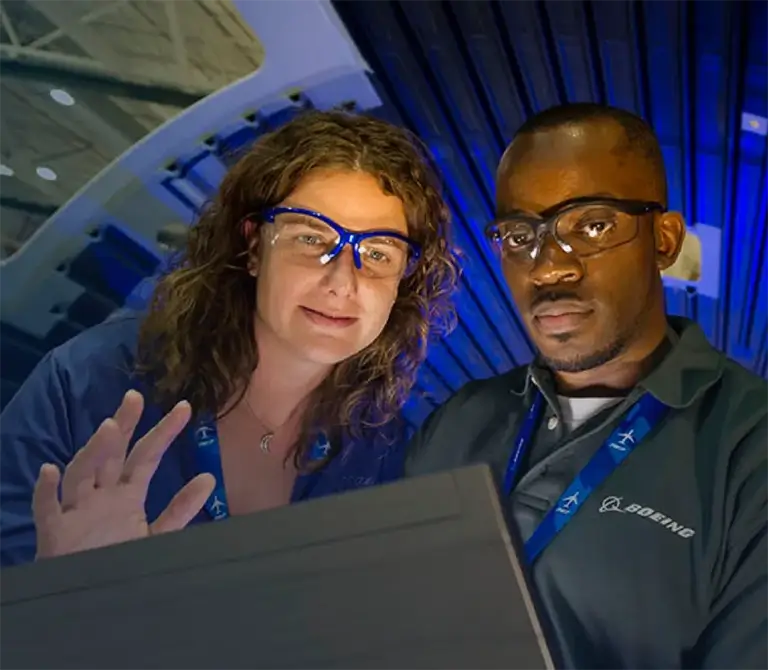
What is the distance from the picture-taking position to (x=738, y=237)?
1.63 meters

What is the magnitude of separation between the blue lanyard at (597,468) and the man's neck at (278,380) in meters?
0.46

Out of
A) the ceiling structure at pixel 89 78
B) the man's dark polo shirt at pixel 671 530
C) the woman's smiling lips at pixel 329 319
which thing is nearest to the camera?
the man's dark polo shirt at pixel 671 530

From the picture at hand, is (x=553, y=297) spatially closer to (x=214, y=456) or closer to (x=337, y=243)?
(x=337, y=243)

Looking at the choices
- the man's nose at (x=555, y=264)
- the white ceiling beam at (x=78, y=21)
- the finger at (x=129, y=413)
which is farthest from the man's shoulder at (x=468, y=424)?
the white ceiling beam at (x=78, y=21)

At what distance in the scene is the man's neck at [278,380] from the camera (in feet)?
5.88

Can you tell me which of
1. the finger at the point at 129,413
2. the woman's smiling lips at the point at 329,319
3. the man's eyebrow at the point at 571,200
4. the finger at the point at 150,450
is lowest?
the finger at the point at 150,450

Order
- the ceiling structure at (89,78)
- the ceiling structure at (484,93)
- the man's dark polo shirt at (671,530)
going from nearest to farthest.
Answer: the man's dark polo shirt at (671,530) < the ceiling structure at (484,93) < the ceiling structure at (89,78)

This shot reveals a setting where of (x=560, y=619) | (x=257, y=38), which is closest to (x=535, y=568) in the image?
(x=560, y=619)

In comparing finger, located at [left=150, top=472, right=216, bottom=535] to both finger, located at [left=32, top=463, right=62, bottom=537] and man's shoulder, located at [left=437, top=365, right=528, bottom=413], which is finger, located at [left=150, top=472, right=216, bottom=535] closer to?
finger, located at [left=32, top=463, right=62, bottom=537]

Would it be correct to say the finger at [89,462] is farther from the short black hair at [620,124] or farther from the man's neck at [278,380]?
the short black hair at [620,124]

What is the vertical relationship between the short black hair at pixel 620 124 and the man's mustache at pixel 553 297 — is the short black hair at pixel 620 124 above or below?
above

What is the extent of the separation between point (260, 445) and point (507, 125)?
2.46 feet

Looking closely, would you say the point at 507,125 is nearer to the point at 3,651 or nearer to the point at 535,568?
the point at 535,568

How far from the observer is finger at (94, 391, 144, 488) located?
159cm
